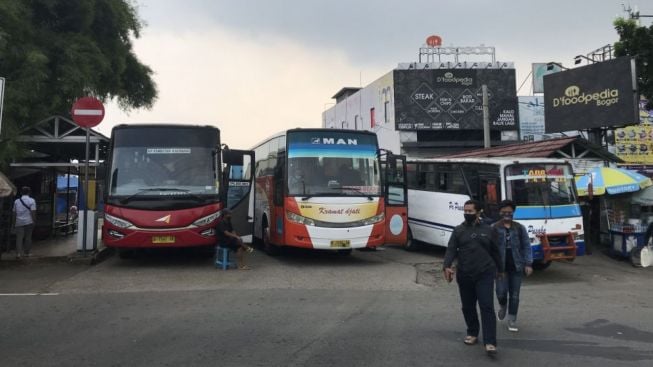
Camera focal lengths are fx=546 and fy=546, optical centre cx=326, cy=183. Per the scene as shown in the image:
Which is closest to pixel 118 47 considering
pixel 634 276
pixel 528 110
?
pixel 634 276

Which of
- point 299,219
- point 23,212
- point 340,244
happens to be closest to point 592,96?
point 340,244

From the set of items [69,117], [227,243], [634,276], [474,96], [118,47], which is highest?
[474,96]

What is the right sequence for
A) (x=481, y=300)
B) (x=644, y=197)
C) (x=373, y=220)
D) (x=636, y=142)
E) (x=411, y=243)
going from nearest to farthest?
(x=481, y=300)
(x=373, y=220)
(x=644, y=197)
(x=411, y=243)
(x=636, y=142)

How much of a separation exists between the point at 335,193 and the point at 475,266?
6296mm

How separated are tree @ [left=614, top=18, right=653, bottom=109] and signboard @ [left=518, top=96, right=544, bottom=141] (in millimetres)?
21245

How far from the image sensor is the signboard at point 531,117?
3928 centimetres

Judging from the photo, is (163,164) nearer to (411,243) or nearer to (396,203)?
(396,203)

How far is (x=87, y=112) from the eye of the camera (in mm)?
11875

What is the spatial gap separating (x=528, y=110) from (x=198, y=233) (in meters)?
33.5

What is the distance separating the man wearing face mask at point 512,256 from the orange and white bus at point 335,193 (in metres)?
5.16

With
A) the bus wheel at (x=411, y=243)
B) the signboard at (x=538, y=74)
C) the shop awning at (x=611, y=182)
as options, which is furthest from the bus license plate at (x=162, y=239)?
the signboard at (x=538, y=74)

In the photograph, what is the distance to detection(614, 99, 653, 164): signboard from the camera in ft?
95.6

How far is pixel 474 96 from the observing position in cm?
3844

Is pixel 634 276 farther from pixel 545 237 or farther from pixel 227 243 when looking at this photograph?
pixel 227 243
